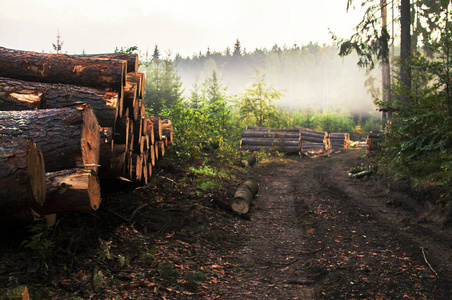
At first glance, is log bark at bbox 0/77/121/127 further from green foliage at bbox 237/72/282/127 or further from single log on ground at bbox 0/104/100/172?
green foliage at bbox 237/72/282/127

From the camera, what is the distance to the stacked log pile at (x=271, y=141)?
19000 mm

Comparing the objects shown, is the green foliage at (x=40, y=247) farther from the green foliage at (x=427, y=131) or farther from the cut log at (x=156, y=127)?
the green foliage at (x=427, y=131)

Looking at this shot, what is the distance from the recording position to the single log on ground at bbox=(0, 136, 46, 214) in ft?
10.0

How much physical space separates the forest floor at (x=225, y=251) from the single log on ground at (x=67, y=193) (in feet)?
1.38

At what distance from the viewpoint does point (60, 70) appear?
588cm

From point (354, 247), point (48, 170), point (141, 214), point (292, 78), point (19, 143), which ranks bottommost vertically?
point (354, 247)

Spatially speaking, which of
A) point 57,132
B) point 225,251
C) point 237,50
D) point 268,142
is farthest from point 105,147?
point 237,50

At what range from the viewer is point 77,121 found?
3934mm

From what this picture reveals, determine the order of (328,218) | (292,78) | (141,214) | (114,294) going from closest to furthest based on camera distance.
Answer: (114,294)
(141,214)
(328,218)
(292,78)

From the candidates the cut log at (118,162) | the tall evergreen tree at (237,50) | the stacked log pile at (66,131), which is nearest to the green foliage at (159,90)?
the stacked log pile at (66,131)

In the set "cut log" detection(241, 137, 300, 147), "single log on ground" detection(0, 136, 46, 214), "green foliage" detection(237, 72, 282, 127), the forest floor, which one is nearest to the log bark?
the forest floor

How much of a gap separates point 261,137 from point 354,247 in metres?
14.6

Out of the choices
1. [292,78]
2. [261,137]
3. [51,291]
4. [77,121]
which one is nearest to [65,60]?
[77,121]

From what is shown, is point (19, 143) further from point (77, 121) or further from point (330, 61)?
point (330, 61)
